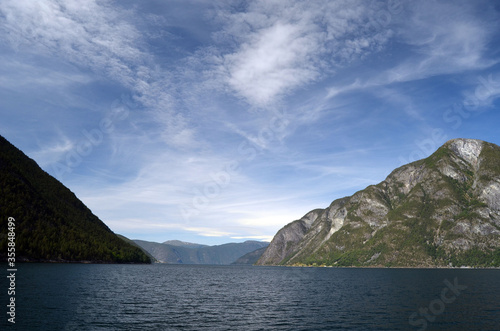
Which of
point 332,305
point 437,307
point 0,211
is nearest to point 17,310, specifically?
point 332,305

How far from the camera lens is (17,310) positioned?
50.7 metres

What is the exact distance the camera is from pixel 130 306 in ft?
208

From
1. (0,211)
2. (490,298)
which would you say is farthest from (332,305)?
(0,211)

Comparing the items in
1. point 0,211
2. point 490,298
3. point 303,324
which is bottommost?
point 490,298

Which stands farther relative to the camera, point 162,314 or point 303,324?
point 162,314

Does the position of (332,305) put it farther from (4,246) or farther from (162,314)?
(4,246)

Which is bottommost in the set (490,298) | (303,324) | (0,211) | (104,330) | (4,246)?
(490,298)

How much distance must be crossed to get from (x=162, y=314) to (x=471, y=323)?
5268 cm

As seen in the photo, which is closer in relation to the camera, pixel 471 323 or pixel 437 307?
pixel 471 323

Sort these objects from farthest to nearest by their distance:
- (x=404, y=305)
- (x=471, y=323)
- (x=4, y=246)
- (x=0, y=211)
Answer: (x=0, y=211)
(x=4, y=246)
(x=404, y=305)
(x=471, y=323)

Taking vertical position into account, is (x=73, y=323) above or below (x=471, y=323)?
above

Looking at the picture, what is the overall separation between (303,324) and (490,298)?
62.0 meters

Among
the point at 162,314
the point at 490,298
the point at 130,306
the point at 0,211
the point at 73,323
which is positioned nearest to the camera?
the point at 73,323

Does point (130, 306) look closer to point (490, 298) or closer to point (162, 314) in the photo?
point (162, 314)
